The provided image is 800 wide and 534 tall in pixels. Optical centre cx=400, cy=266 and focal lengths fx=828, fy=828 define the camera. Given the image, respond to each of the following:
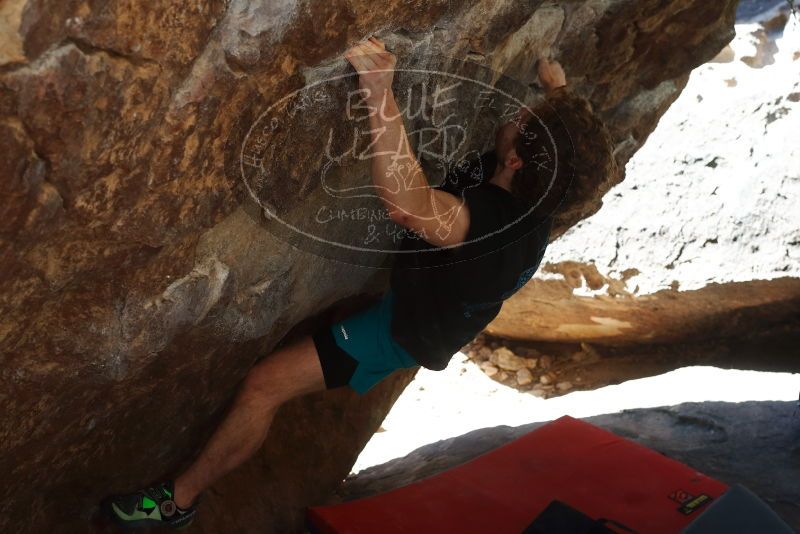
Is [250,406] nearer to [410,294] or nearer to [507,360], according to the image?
[410,294]

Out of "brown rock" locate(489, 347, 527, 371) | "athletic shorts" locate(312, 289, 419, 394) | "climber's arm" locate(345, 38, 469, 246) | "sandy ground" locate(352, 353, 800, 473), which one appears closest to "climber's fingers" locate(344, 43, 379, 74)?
"climber's arm" locate(345, 38, 469, 246)

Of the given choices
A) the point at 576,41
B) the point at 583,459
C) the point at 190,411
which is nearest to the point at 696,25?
the point at 576,41

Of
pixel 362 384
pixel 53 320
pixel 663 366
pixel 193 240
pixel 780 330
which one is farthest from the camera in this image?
pixel 663 366

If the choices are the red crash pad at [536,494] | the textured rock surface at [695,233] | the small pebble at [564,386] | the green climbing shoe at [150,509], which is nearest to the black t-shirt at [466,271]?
the red crash pad at [536,494]

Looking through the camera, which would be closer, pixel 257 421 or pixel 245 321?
pixel 245 321

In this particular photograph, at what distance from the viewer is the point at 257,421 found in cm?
231

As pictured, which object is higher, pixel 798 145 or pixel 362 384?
pixel 362 384

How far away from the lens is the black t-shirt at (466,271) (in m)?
1.96

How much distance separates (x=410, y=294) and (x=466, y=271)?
215mm

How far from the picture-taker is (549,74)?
2.46 metres

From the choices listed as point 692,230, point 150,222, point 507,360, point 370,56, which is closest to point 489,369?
point 507,360

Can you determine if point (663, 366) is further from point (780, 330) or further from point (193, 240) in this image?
point (193, 240)

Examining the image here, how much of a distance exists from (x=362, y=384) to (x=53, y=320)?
38.3 inches

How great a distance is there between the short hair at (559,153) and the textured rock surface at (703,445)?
139 cm
